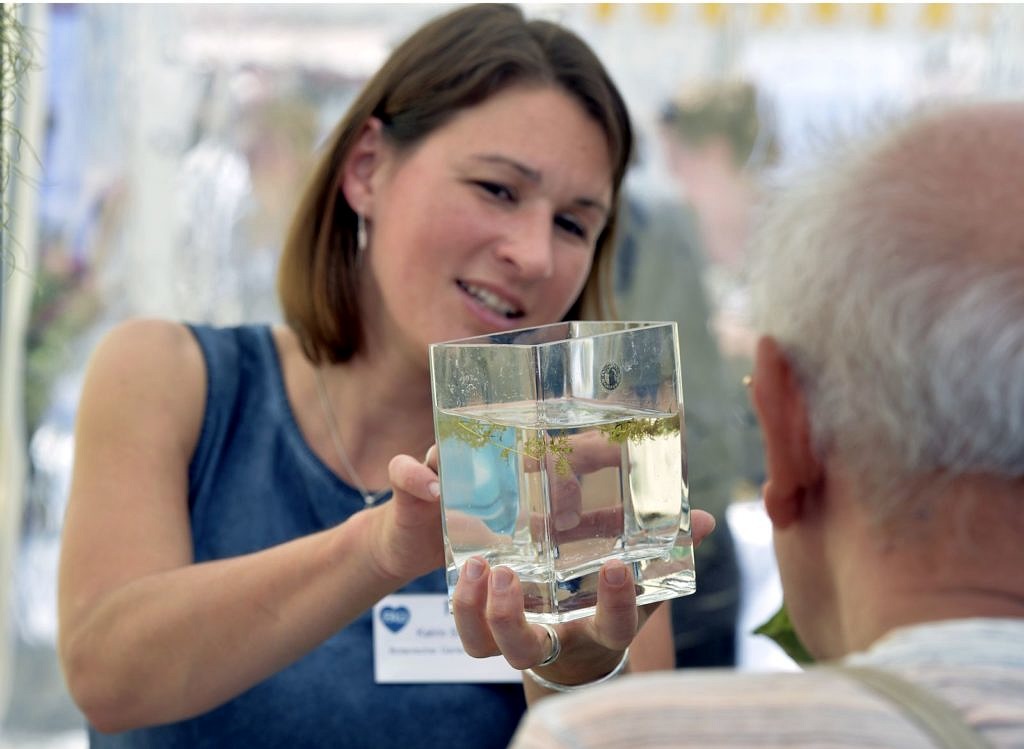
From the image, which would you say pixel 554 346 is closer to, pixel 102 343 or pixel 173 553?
pixel 173 553

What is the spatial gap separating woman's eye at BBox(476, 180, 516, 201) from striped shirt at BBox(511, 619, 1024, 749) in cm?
107

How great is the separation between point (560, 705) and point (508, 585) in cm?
36

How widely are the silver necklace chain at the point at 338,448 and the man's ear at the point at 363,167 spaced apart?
0.93ft

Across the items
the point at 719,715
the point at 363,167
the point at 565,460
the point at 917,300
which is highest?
the point at 363,167

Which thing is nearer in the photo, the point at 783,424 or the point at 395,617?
the point at 783,424

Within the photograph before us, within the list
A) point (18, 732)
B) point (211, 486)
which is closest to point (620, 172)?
point (211, 486)

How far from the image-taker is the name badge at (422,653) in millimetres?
1749

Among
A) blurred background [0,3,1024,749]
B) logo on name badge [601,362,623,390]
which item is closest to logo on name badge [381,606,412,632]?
logo on name badge [601,362,623,390]

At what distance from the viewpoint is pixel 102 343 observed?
1.85 metres

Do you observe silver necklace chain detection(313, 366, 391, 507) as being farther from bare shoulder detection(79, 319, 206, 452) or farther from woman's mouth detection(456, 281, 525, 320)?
woman's mouth detection(456, 281, 525, 320)

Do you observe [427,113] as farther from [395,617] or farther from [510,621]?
[510,621]

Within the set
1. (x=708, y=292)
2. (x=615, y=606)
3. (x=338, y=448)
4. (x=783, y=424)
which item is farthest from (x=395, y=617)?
(x=708, y=292)

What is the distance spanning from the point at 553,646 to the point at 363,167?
964mm

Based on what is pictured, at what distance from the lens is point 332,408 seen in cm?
198
